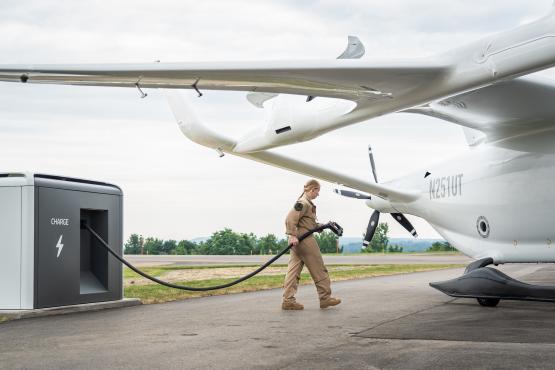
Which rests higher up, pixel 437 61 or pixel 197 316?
pixel 437 61

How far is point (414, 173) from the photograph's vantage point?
14.6 m

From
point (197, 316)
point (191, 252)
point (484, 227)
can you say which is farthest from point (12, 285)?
point (191, 252)

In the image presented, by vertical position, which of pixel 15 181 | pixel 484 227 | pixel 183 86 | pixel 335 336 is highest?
pixel 183 86

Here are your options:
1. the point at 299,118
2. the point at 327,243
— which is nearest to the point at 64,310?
the point at 299,118

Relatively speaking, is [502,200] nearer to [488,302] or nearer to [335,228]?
[488,302]

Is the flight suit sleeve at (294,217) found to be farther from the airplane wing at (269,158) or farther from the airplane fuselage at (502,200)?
the airplane fuselage at (502,200)

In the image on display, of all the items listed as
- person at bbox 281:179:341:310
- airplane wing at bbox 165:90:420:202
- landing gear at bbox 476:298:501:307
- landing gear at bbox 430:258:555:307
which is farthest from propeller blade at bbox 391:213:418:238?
person at bbox 281:179:341:310

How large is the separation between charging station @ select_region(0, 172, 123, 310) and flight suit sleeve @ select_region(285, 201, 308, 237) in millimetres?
2937

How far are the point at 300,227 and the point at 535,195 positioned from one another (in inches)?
143

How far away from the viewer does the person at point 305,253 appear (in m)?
10.6

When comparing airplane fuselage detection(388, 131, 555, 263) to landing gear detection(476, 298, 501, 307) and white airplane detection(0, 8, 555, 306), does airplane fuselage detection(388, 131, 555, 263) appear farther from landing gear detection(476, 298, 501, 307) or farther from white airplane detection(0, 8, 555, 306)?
landing gear detection(476, 298, 501, 307)

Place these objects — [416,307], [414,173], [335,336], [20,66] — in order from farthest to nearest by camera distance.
→ [414,173] → [416,307] → [20,66] → [335,336]

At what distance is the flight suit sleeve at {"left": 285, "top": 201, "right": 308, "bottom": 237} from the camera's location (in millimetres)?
10570

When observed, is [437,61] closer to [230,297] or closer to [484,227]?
[484,227]
